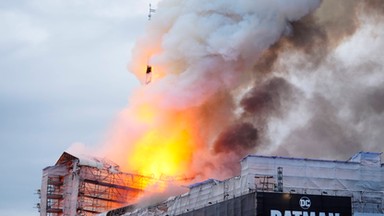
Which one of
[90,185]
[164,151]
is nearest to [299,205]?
[164,151]

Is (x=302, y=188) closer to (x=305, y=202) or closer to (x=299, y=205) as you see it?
(x=305, y=202)

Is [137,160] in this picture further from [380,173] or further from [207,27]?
[380,173]

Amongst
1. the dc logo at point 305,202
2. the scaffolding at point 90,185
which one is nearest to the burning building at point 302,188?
the dc logo at point 305,202

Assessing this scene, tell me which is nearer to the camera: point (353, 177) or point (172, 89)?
point (353, 177)

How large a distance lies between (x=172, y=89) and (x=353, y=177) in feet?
128

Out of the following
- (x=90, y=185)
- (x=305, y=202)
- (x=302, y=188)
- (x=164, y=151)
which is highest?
(x=164, y=151)

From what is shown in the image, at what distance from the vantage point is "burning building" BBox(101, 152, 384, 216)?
99188 mm

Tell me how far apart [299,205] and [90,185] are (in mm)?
67908

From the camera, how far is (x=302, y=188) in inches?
4043

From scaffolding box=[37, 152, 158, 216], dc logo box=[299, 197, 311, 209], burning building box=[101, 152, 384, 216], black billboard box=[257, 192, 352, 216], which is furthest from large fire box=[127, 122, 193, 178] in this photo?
dc logo box=[299, 197, 311, 209]

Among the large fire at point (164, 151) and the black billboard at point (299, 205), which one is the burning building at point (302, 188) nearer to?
the black billboard at point (299, 205)

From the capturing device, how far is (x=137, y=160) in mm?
153500

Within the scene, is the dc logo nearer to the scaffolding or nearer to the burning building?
the burning building

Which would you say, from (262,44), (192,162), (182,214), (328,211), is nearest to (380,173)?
(328,211)
